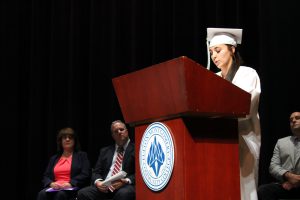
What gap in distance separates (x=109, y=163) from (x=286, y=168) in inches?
65.7

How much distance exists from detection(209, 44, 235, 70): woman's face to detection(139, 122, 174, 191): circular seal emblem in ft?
1.80

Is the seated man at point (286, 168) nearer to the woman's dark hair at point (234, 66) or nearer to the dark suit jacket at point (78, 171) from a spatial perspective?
the dark suit jacket at point (78, 171)

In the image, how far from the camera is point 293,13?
4691 millimetres

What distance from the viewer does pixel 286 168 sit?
4.33 metres

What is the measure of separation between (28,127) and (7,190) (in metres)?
0.75

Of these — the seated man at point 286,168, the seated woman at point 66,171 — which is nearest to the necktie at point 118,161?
the seated woman at point 66,171

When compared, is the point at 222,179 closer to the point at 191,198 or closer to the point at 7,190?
the point at 191,198

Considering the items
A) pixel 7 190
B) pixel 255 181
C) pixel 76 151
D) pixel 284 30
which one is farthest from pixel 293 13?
pixel 7 190

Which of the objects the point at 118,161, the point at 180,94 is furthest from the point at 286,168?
the point at 180,94

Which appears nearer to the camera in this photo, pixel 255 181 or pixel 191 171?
pixel 191 171

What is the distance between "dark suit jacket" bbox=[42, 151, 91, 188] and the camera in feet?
15.5

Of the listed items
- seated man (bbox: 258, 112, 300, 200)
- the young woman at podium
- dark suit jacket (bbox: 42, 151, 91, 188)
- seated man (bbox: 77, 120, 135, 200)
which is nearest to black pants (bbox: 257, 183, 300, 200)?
seated man (bbox: 258, 112, 300, 200)

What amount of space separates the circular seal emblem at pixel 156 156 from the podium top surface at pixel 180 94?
0.05 m

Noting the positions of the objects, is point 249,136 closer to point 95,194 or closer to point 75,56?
point 95,194
